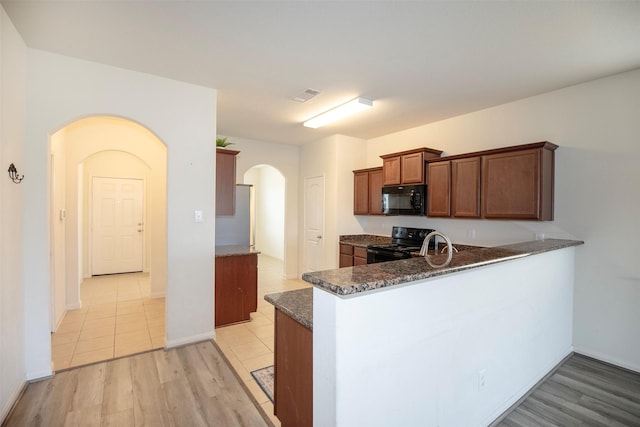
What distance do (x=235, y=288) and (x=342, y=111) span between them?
8.49 ft

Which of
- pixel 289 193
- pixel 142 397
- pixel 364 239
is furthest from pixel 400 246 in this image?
pixel 142 397

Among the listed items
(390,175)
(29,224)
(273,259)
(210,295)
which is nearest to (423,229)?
(390,175)

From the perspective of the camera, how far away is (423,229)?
4383 millimetres

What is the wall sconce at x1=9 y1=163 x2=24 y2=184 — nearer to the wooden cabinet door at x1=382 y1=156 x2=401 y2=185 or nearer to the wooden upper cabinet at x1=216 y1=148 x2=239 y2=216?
the wooden upper cabinet at x1=216 y1=148 x2=239 y2=216

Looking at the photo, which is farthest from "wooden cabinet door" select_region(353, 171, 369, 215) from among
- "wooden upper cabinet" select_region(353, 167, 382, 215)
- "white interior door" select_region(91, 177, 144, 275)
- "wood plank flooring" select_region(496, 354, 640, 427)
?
"white interior door" select_region(91, 177, 144, 275)

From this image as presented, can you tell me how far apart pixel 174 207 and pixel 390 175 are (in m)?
2.98

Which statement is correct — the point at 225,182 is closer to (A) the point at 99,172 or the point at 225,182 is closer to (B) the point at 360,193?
(B) the point at 360,193

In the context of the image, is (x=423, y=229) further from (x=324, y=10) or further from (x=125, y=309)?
(x=125, y=309)

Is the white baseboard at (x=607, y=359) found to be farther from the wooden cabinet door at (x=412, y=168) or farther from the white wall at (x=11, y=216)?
the white wall at (x=11, y=216)

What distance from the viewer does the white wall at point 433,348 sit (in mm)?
1196

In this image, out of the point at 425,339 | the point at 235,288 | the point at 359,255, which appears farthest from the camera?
the point at 359,255

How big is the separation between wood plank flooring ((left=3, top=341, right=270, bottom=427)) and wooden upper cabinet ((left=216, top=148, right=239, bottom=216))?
1765 mm

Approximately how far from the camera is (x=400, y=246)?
4.30 m

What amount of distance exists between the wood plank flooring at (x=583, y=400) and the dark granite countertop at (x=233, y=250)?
9.51 feet
